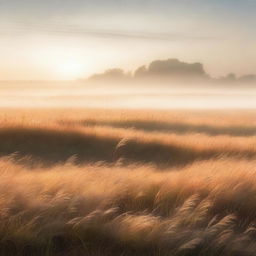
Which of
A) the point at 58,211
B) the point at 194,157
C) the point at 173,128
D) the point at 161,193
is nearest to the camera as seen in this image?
the point at 58,211

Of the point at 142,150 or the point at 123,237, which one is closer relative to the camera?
the point at 123,237

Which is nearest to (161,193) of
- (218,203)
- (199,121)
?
(218,203)

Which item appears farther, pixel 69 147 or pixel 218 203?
pixel 69 147

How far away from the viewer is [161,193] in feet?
28.2

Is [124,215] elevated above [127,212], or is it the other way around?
[127,212]

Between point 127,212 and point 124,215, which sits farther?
point 124,215

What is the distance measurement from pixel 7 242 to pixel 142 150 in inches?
393

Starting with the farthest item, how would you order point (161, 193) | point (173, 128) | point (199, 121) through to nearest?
point (199, 121) < point (173, 128) < point (161, 193)

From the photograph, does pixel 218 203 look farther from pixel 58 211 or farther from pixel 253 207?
pixel 58 211

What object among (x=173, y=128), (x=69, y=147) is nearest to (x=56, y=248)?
(x=69, y=147)

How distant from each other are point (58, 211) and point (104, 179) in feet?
6.48

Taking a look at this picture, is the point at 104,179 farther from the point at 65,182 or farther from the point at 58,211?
the point at 58,211

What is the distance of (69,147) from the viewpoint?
1600cm

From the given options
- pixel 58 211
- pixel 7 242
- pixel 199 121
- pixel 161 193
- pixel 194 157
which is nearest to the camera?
pixel 7 242
